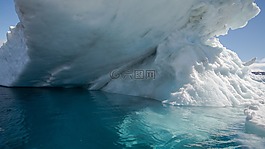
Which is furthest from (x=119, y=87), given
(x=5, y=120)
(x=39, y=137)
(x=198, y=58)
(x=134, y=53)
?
(x=39, y=137)

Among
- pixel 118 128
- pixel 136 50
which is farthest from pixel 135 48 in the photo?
pixel 118 128

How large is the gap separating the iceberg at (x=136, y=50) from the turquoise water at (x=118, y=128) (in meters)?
2.52

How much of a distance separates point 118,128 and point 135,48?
6065mm

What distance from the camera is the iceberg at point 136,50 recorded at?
8.57m

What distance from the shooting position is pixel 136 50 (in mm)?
11648

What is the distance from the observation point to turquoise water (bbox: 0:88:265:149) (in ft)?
16.0

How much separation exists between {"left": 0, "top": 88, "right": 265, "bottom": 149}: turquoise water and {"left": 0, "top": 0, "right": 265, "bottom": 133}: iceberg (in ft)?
8.26

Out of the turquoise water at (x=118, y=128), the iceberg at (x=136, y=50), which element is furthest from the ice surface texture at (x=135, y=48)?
the turquoise water at (x=118, y=128)

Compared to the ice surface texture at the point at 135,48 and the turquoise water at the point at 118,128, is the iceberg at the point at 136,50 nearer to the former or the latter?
the ice surface texture at the point at 135,48

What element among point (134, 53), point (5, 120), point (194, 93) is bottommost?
point (5, 120)

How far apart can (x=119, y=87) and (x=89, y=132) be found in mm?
7870

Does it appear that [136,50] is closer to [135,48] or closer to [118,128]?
[135,48]

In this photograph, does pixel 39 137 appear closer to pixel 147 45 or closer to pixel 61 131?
pixel 61 131

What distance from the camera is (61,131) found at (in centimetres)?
554
